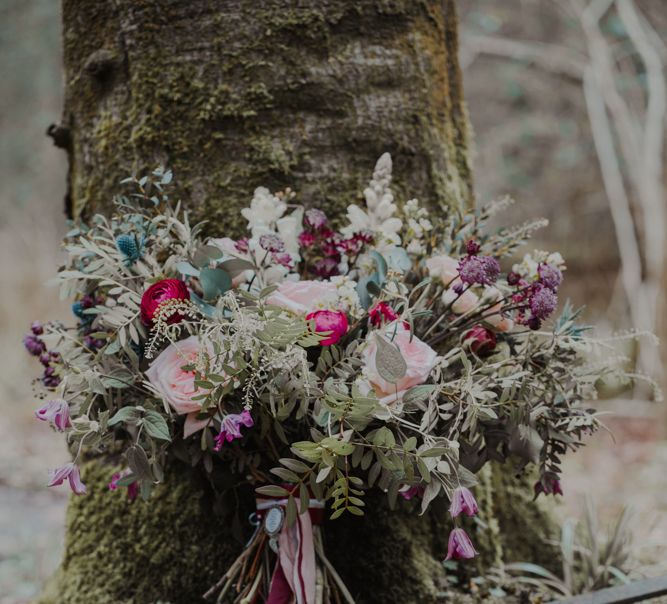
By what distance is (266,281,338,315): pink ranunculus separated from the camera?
1.43 m

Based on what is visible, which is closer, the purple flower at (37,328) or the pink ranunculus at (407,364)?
the pink ranunculus at (407,364)

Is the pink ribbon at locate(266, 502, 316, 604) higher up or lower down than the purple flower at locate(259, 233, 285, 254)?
lower down

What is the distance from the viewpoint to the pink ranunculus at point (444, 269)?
154cm

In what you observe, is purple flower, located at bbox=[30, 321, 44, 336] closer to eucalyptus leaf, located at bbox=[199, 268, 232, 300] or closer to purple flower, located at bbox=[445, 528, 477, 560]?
eucalyptus leaf, located at bbox=[199, 268, 232, 300]

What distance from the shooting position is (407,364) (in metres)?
1.38

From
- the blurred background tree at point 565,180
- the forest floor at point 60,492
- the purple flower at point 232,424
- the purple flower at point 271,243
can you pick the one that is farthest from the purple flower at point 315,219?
the blurred background tree at point 565,180

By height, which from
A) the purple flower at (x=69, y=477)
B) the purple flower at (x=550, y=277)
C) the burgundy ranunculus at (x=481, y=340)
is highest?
the purple flower at (x=550, y=277)

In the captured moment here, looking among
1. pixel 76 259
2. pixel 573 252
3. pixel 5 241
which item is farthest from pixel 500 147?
pixel 76 259

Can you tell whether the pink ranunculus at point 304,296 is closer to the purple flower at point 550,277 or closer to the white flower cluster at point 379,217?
the white flower cluster at point 379,217

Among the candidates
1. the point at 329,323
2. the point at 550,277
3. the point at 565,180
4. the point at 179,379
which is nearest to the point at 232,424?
the point at 179,379

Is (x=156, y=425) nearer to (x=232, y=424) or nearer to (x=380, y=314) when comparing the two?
(x=232, y=424)

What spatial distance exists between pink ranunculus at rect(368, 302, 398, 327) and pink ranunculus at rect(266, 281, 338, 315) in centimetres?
8

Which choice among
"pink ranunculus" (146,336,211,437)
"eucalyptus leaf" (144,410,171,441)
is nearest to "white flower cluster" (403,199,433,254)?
"pink ranunculus" (146,336,211,437)

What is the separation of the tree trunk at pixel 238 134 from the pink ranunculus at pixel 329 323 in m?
0.60
